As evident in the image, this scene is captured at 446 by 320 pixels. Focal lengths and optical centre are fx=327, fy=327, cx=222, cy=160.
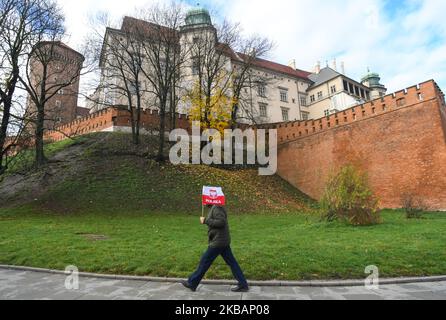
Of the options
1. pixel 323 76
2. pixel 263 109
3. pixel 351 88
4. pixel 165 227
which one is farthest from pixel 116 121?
pixel 351 88

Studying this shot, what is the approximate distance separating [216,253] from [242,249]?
326 centimetres

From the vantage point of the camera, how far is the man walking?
5.86 meters

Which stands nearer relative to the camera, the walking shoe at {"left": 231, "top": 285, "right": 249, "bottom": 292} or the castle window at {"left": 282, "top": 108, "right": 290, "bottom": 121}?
the walking shoe at {"left": 231, "top": 285, "right": 249, "bottom": 292}

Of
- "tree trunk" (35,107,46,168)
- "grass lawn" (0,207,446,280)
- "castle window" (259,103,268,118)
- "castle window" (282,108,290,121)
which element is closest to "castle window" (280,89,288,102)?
"castle window" (282,108,290,121)

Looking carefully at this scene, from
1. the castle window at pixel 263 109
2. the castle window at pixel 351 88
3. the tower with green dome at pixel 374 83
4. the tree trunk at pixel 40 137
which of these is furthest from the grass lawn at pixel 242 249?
the tower with green dome at pixel 374 83

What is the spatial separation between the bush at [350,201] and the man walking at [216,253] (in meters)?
9.39

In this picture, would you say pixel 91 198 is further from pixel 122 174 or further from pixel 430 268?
pixel 430 268

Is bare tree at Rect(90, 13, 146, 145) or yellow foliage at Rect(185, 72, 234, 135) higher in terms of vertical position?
bare tree at Rect(90, 13, 146, 145)

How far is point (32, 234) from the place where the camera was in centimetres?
1178

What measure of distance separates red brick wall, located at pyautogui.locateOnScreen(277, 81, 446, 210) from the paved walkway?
16.3 meters

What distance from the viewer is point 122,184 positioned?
2197 centimetres

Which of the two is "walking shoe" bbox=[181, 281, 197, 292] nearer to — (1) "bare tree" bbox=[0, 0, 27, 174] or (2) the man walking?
(2) the man walking

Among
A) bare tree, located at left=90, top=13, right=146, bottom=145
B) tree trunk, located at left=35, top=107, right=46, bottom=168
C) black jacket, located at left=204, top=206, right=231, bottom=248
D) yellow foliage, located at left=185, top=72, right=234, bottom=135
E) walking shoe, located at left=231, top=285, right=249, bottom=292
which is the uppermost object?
bare tree, located at left=90, top=13, right=146, bottom=145

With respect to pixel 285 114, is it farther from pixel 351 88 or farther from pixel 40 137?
pixel 40 137
